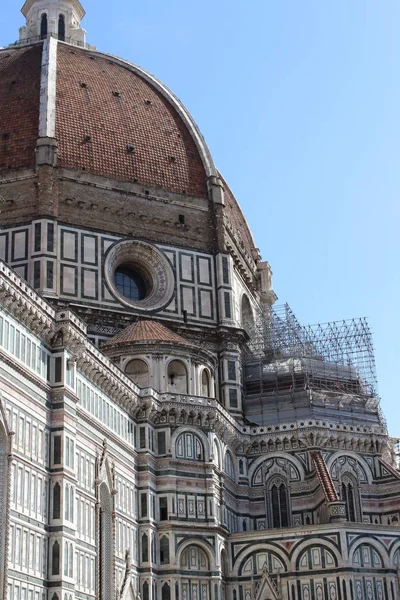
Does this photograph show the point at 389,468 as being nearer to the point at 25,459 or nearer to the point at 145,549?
the point at 145,549

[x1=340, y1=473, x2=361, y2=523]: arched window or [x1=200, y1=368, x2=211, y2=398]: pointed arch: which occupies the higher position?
[x1=200, y1=368, x2=211, y2=398]: pointed arch

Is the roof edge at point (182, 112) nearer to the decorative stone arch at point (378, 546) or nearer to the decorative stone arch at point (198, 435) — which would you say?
the decorative stone arch at point (198, 435)

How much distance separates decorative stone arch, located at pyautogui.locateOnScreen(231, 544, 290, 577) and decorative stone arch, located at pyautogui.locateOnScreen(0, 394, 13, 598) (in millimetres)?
15030

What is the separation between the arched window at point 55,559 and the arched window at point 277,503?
15.3m

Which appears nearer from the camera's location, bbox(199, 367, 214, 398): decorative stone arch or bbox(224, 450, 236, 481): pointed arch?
bbox(224, 450, 236, 481): pointed arch

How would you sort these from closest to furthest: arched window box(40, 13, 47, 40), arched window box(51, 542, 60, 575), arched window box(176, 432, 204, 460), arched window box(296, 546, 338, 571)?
1. arched window box(51, 542, 60, 575)
2. arched window box(296, 546, 338, 571)
3. arched window box(176, 432, 204, 460)
4. arched window box(40, 13, 47, 40)

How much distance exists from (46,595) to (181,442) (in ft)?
38.3

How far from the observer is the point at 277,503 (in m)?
45.8

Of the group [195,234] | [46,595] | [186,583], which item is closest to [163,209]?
[195,234]

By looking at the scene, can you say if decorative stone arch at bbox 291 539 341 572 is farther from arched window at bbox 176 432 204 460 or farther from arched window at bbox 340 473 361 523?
arched window at bbox 176 432 204 460

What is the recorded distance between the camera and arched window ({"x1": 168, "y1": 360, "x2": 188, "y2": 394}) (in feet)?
144

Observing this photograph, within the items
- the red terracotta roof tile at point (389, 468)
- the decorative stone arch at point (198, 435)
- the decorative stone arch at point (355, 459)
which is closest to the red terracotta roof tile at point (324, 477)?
the decorative stone arch at point (355, 459)

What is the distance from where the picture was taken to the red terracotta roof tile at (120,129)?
168ft

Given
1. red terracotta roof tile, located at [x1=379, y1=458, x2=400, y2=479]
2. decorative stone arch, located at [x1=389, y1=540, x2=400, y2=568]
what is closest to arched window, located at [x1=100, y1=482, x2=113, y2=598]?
decorative stone arch, located at [x1=389, y1=540, x2=400, y2=568]
